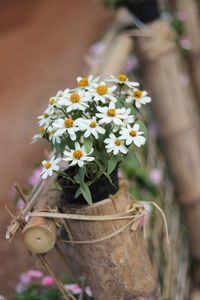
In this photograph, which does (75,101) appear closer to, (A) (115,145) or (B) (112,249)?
(A) (115,145)

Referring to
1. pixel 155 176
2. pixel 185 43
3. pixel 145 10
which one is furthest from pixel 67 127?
pixel 185 43

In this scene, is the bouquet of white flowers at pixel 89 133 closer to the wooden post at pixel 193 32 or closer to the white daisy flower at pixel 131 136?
the white daisy flower at pixel 131 136

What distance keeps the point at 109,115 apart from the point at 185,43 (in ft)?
6.98

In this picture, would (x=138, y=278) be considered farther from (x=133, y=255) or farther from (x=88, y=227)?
(x=88, y=227)

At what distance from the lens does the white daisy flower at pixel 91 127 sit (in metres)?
1.15

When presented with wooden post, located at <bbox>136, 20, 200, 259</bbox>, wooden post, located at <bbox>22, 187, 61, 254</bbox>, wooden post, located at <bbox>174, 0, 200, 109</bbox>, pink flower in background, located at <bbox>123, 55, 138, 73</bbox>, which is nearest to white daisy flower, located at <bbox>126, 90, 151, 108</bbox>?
wooden post, located at <bbox>22, 187, 61, 254</bbox>

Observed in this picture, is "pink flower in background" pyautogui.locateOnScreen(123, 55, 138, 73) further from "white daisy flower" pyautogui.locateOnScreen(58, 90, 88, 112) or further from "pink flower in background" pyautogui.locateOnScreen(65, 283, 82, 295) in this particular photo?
"white daisy flower" pyautogui.locateOnScreen(58, 90, 88, 112)

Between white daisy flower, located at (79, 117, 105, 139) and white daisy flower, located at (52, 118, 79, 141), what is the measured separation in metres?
0.02

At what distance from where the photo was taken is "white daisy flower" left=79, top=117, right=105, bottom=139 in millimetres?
1149

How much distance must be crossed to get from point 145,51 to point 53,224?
147 centimetres

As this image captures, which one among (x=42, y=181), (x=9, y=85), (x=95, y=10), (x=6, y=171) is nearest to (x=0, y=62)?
(x=9, y=85)

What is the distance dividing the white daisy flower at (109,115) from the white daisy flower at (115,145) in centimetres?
3

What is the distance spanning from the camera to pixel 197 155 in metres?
2.69

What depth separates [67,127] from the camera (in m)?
1.15
